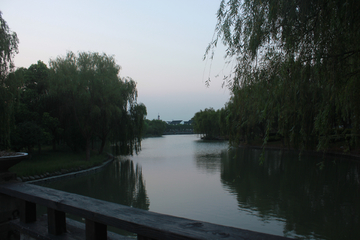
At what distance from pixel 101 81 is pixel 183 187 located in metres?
8.06

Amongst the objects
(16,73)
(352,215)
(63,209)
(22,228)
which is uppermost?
(16,73)

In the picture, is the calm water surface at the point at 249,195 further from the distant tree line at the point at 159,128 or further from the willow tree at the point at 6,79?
Answer: the distant tree line at the point at 159,128

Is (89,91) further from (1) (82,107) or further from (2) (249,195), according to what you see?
(2) (249,195)

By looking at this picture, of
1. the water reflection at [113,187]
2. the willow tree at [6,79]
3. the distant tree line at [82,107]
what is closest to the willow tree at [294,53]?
the water reflection at [113,187]

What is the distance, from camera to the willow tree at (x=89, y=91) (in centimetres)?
1399

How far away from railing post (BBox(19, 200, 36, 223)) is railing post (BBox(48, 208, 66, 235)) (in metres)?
0.37

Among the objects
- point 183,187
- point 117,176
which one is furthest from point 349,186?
point 117,176

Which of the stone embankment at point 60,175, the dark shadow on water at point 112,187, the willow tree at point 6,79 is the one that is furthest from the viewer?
the stone embankment at point 60,175

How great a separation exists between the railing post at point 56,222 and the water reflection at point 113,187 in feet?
18.4

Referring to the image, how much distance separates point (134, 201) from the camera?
7883 millimetres

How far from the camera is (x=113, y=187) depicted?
9.73 meters

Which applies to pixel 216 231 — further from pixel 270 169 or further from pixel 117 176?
pixel 270 169

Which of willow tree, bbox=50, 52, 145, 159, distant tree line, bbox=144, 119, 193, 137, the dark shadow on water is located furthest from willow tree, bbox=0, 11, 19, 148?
distant tree line, bbox=144, 119, 193, 137

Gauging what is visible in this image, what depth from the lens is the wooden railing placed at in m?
1.16
